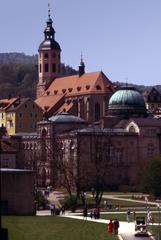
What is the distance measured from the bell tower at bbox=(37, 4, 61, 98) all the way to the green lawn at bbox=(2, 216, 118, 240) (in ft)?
350

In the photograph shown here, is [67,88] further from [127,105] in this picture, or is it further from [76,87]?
[127,105]

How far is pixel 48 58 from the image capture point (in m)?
161

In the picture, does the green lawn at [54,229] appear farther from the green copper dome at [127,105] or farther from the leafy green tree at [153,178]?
the green copper dome at [127,105]

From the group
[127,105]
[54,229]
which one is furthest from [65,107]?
[54,229]

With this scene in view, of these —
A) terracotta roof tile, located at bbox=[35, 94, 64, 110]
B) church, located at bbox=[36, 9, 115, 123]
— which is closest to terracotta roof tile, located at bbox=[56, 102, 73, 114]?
church, located at bbox=[36, 9, 115, 123]

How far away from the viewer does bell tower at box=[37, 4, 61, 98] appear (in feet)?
525

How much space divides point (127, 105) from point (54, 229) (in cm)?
8311

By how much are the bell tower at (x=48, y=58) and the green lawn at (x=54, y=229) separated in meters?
107

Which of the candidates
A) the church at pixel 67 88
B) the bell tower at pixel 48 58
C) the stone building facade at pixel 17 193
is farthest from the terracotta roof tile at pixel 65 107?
the stone building facade at pixel 17 193

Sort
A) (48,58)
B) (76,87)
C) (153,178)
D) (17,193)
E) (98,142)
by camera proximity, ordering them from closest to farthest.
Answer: (17,193)
(153,178)
(98,142)
(76,87)
(48,58)

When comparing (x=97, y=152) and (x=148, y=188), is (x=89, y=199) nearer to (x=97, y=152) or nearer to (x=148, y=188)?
(x=148, y=188)

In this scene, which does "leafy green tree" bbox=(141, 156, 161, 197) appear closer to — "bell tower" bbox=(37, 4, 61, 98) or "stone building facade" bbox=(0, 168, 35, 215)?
"stone building facade" bbox=(0, 168, 35, 215)

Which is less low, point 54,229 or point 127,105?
point 127,105

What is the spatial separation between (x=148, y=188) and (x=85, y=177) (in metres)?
7.01
